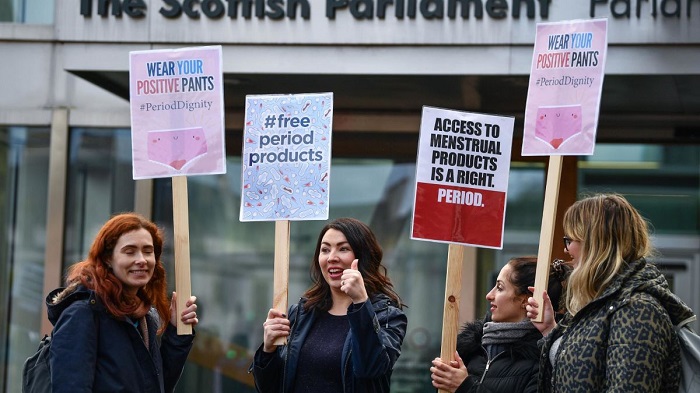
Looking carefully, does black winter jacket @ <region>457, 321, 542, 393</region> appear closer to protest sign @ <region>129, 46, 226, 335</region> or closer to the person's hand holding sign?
the person's hand holding sign

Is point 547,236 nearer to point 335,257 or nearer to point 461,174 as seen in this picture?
point 461,174

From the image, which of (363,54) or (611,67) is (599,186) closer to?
(611,67)

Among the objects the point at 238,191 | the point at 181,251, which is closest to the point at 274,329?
the point at 181,251

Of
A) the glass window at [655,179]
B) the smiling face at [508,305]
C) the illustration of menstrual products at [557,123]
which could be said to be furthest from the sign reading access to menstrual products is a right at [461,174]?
the glass window at [655,179]

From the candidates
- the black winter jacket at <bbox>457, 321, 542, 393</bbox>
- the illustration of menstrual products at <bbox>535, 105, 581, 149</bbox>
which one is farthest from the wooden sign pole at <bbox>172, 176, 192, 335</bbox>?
the illustration of menstrual products at <bbox>535, 105, 581, 149</bbox>

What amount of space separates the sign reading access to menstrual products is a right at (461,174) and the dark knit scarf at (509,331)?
447 millimetres

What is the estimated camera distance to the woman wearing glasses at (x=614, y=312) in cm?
439

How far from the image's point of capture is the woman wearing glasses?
4.39 metres

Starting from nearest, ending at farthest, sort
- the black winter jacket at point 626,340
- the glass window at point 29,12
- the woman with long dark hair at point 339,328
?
the black winter jacket at point 626,340 → the woman with long dark hair at point 339,328 → the glass window at point 29,12

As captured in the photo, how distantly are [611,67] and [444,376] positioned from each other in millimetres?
3979

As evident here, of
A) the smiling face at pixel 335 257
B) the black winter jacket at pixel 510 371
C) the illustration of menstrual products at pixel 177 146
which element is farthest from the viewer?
the illustration of menstrual products at pixel 177 146

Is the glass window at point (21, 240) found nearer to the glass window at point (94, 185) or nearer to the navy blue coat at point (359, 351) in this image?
the glass window at point (94, 185)

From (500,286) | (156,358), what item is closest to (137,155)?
(156,358)

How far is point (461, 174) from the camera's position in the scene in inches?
225
